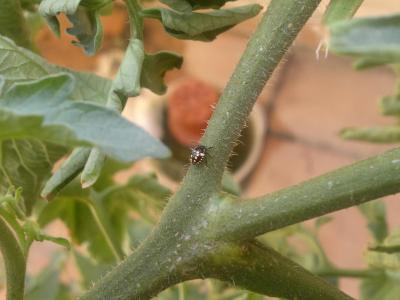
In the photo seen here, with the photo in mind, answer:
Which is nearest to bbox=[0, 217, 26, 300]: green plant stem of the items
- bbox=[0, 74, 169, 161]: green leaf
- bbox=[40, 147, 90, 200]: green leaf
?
bbox=[40, 147, 90, 200]: green leaf

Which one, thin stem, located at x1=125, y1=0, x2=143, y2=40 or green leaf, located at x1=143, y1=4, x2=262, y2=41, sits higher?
green leaf, located at x1=143, y1=4, x2=262, y2=41

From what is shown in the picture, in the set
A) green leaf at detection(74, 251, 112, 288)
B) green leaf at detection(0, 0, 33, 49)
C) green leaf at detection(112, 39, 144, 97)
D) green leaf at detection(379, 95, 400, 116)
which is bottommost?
green leaf at detection(74, 251, 112, 288)

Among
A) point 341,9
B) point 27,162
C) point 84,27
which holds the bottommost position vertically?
point 27,162

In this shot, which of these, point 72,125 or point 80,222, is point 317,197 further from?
point 80,222

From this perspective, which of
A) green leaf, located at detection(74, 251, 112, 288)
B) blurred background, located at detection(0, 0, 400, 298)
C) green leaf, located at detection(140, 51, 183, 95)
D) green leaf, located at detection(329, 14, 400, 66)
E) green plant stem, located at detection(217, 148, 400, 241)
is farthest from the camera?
blurred background, located at detection(0, 0, 400, 298)

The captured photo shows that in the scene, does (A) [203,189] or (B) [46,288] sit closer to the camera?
(A) [203,189]

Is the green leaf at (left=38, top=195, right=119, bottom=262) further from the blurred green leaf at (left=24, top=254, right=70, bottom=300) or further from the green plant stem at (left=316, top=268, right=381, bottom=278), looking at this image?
the green plant stem at (left=316, top=268, right=381, bottom=278)

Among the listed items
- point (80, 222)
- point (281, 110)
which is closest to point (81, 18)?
point (80, 222)
